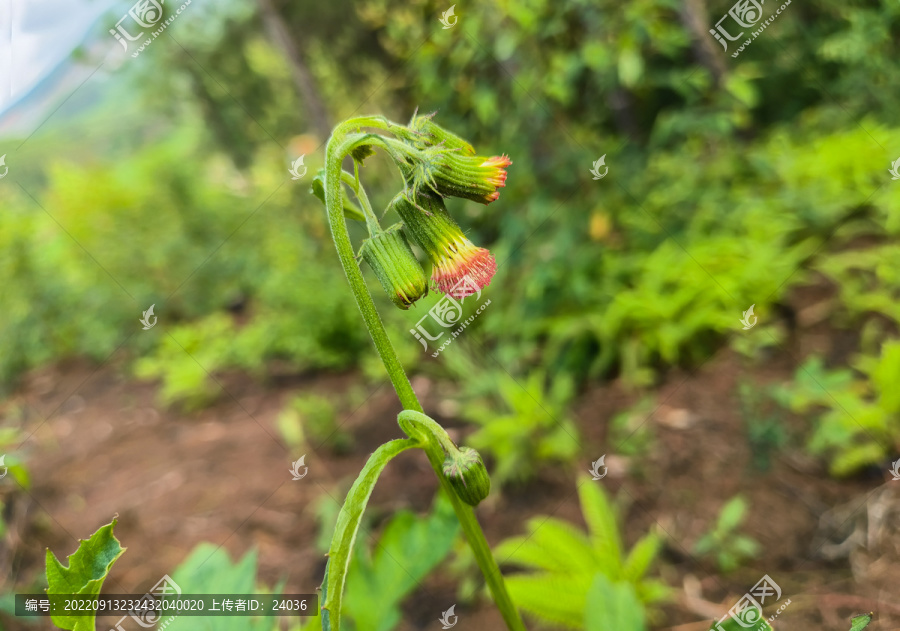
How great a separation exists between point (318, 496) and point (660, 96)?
432 centimetres

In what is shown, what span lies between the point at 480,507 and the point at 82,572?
1.85 meters

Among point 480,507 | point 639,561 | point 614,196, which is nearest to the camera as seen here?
point 639,561

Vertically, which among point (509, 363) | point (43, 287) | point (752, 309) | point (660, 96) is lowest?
point (752, 309)

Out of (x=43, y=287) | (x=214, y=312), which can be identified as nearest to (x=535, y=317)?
(x=214, y=312)

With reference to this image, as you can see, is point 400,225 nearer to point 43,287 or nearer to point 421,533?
point 421,533

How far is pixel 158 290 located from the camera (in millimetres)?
6305

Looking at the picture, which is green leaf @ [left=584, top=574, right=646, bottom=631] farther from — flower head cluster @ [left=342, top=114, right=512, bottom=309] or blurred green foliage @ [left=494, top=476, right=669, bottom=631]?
flower head cluster @ [left=342, top=114, right=512, bottom=309]

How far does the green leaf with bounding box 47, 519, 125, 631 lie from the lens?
2.85 feet

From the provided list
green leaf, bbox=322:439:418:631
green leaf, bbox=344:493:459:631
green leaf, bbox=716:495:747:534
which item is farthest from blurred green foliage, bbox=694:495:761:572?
green leaf, bbox=322:439:418:631

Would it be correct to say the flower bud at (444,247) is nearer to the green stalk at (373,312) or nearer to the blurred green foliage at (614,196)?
the green stalk at (373,312)

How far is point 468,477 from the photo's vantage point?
2.79 ft

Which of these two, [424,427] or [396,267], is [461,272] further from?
[424,427]

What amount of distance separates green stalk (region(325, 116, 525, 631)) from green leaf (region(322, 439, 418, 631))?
113 millimetres

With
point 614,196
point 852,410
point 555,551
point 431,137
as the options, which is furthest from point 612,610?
point 614,196
